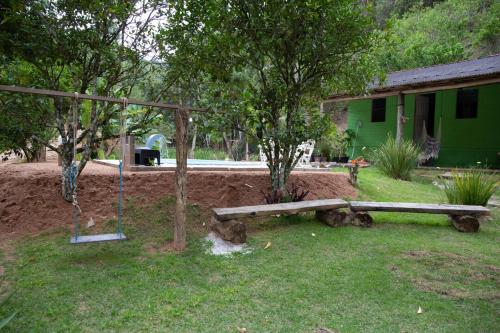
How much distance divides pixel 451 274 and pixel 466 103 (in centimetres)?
1131

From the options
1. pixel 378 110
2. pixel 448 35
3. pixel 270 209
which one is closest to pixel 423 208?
pixel 270 209

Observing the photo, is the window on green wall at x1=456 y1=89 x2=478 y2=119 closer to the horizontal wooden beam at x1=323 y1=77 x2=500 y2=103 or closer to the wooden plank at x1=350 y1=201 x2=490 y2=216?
the horizontal wooden beam at x1=323 y1=77 x2=500 y2=103

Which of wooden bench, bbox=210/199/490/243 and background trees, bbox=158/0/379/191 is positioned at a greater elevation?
background trees, bbox=158/0/379/191

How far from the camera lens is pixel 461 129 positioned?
1313 cm

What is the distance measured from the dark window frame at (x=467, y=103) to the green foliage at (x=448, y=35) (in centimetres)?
850

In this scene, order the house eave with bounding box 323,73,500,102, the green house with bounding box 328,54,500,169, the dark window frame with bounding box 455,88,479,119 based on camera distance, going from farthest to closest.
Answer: the dark window frame with bounding box 455,88,479,119 < the green house with bounding box 328,54,500,169 < the house eave with bounding box 323,73,500,102

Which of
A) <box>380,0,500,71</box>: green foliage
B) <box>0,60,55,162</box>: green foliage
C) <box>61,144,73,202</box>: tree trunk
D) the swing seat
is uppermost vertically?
<box>380,0,500,71</box>: green foliage

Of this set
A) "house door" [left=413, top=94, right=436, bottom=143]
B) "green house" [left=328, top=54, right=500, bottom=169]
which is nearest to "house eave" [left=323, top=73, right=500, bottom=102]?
"green house" [left=328, top=54, right=500, bottom=169]

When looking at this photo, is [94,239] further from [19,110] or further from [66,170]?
[19,110]

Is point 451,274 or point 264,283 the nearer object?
point 264,283

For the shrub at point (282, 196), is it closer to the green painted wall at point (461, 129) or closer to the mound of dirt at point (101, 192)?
the mound of dirt at point (101, 192)

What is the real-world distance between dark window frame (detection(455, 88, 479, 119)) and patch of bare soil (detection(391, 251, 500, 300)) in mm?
10484

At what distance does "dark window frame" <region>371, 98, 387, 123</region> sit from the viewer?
1571cm

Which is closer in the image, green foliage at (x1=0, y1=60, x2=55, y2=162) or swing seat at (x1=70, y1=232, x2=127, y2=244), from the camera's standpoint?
swing seat at (x1=70, y1=232, x2=127, y2=244)
